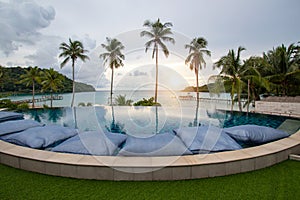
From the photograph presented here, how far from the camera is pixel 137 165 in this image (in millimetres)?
2221

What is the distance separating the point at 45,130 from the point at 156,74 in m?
2.80

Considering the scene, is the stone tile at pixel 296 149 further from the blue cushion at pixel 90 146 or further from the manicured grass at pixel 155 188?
the blue cushion at pixel 90 146

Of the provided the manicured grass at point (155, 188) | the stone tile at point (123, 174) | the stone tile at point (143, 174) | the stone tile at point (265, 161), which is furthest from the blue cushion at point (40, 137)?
the stone tile at point (265, 161)

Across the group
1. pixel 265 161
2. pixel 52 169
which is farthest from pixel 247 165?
pixel 52 169

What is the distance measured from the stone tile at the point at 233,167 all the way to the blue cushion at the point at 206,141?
506 millimetres

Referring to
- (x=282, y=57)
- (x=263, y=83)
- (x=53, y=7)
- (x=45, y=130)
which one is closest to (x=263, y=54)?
(x=282, y=57)

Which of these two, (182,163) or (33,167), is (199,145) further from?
(33,167)

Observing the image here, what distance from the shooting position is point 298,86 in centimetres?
1400

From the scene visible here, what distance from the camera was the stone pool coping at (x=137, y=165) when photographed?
2230mm

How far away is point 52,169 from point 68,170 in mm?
247

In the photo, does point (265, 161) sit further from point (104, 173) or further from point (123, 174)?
point (104, 173)

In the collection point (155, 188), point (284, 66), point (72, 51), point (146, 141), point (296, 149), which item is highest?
point (72, 51)

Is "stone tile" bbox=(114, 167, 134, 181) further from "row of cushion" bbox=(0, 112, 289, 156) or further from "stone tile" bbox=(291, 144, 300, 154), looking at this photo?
"stone tile" bbox=(291, 144, 300, 154)

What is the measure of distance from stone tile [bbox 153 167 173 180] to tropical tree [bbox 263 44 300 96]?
14377 millimetres
